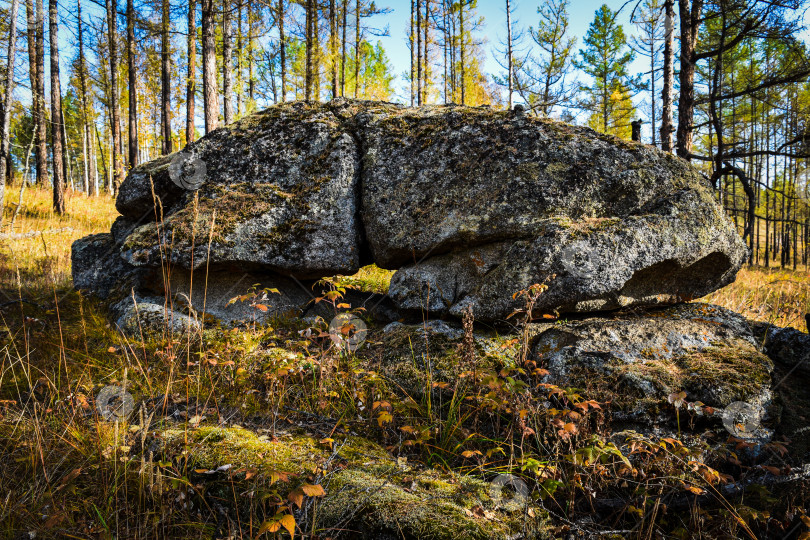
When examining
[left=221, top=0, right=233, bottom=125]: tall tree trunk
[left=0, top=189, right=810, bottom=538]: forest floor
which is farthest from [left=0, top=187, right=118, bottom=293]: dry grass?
[left=221, top=0, right=233, bottom=125]: tall tree trunk

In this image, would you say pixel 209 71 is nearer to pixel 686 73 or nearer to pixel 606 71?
pixel 686 73

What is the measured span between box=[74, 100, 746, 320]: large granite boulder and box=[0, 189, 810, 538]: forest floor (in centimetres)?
82

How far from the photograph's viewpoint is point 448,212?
12.1 feet

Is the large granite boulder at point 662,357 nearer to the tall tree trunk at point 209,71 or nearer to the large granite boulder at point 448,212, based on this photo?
the large granite boulder at point 448,212

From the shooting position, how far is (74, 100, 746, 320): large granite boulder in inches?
129

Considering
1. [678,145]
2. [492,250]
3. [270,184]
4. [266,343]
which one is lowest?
[266,343]

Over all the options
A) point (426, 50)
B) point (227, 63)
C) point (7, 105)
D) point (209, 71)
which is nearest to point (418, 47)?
point (426, 50)

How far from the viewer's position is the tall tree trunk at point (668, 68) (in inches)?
268

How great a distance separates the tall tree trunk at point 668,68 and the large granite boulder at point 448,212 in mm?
4300

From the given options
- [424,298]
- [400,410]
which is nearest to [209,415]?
[400,410]

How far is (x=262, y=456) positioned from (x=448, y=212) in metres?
2.48

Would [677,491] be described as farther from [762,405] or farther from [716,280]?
[716,280]

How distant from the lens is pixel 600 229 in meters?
3.26

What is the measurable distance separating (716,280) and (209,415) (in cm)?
445
